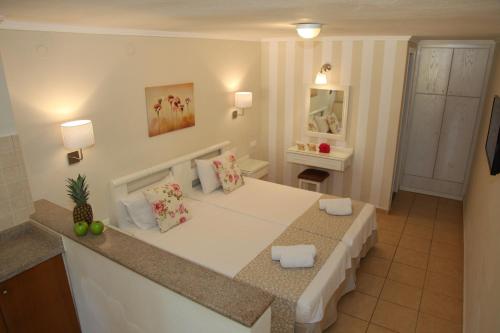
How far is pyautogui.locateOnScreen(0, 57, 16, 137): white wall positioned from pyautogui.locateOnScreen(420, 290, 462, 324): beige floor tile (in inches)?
140

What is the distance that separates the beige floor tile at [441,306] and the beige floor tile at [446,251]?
2.55 feet

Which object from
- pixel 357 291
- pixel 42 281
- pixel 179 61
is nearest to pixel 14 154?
pixel 42 281

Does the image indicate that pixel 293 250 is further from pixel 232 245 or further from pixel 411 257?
pixel 411 257

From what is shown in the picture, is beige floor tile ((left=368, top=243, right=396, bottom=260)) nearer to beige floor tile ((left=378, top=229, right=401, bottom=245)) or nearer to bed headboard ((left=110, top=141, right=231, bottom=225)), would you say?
beige floor tile ((left=378, top=229, right=401, bottom=245))

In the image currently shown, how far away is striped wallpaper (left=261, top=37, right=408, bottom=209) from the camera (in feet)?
14.8

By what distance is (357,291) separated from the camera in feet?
10.8

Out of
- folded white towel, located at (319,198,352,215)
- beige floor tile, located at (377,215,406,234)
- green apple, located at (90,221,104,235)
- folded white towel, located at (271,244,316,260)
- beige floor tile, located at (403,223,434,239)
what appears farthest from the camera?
beige floor tile, located at (377,215,406,234)

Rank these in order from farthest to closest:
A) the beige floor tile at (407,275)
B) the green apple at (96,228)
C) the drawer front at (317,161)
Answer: the drawer front at (317,161) < the beige floor tile at (407,275) < the green apple at (96,228)

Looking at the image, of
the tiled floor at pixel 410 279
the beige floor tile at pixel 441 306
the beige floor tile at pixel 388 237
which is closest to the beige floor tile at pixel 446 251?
the tiled floor at pixel 410 279

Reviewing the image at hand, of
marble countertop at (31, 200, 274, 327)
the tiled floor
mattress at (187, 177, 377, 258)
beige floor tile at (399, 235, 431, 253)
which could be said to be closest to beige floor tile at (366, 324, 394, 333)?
the tiled floor

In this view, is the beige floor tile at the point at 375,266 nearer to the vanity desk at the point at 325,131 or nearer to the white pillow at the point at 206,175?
the vanity desk at the point at 325,131

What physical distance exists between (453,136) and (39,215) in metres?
5.36

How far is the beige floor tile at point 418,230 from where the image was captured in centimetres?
432

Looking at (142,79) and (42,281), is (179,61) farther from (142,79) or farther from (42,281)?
(42,281)
